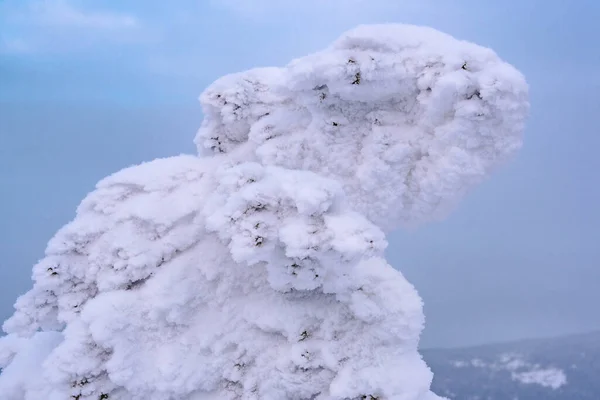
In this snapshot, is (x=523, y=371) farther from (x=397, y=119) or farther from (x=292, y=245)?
(x=292, y=245)

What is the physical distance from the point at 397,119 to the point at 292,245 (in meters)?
1.87

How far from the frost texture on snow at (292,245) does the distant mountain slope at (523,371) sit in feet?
82.2

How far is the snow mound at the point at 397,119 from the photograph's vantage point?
396cm

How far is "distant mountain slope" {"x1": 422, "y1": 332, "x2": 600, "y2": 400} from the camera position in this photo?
29.2 meters

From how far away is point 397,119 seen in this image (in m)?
4.55

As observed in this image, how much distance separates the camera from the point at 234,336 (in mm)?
4289

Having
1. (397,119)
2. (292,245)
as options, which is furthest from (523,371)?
(292,245)

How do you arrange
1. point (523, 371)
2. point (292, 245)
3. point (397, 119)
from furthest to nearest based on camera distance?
1. point (523, 371)
2. point (397, 119)
3. point (292, 245)

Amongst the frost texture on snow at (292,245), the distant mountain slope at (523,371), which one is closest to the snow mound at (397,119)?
the frost texture on snow at (292,245)

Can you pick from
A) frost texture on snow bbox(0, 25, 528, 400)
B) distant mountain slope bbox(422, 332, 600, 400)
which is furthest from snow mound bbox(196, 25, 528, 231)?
distant mountain slope bbox(422, 332, 600, 400)

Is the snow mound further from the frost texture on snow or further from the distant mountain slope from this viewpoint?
the distant mountain slope

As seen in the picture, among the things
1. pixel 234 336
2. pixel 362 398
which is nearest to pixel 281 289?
pixel 234 336

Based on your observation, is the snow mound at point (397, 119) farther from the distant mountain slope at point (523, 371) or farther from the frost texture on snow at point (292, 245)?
the distant mountain slope at point (523, 371)

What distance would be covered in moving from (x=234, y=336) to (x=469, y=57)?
3.09 metres
